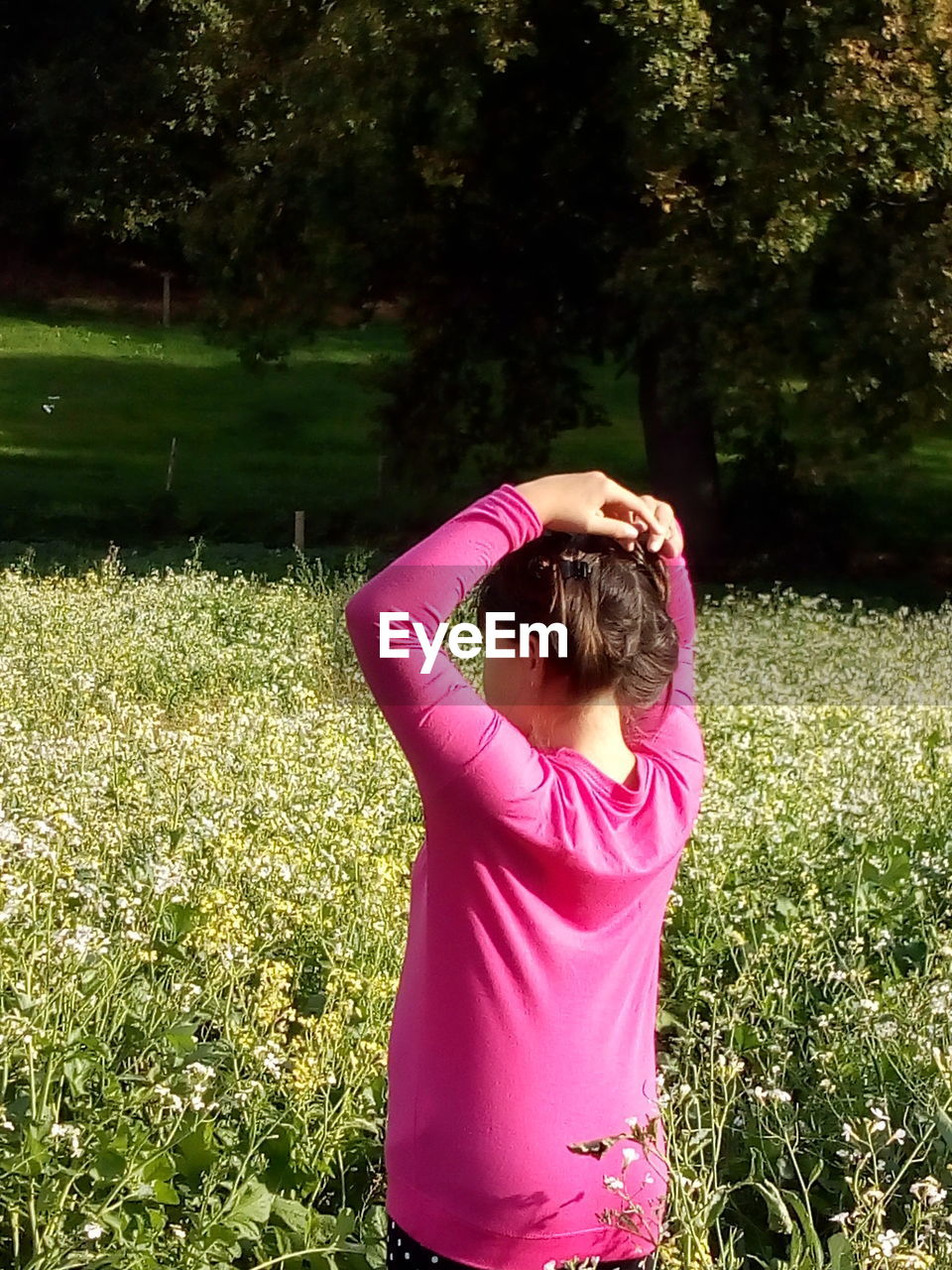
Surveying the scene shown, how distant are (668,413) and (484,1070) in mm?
17361

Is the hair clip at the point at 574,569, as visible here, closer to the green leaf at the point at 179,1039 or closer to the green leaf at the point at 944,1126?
the green leaf at the point at 944,1126

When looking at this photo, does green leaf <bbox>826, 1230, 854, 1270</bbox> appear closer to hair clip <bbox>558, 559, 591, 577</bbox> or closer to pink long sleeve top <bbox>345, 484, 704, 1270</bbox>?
pink long sleeve top <bbox>345, 484, 704, 1270</bbox>

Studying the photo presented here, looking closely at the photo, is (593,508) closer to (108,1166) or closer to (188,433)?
(108,1166)

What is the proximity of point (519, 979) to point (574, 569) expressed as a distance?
54 centimetres

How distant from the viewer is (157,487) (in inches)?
1182

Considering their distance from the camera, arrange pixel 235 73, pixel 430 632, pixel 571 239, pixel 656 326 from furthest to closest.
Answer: pixel 235 73 < pixel 571 239 < pixel 656 326 < pixel 430 632

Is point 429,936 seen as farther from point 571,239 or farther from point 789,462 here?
point 789,462

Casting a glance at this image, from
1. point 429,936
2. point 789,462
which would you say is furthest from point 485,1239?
point 789,462

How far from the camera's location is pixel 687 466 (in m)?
20.8

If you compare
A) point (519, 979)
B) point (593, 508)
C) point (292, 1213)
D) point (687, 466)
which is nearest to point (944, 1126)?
point (292, 1213)

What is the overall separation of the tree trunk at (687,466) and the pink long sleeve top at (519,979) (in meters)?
17.6

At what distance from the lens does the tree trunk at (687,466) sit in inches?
794

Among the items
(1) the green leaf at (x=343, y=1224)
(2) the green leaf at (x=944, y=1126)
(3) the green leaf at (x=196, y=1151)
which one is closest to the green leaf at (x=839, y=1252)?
(2) the green leaf at (x=944, y=1126)

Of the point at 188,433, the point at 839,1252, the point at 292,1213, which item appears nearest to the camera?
the point at 839,1252
